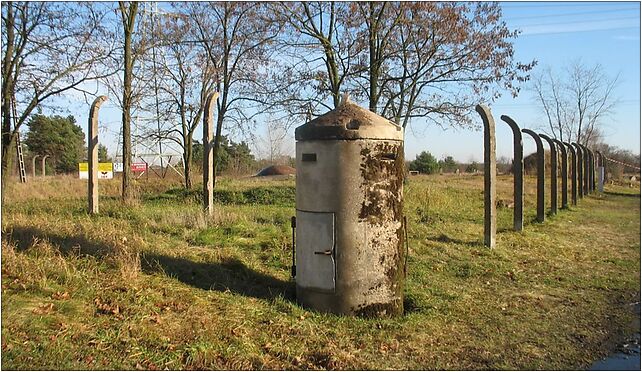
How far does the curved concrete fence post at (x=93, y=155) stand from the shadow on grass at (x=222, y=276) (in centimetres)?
403

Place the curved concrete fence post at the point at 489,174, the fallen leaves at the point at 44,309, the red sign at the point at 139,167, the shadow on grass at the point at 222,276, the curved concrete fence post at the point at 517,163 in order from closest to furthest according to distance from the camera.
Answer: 1. the fallen leaves at the point at 44,309
2. the shadow on grass at the point at 222,276
3. the curved concrete fence post at the point at 489,174
4. the curved concrete fence post at the point at 517,163
5. the red sign at the point at 139,167

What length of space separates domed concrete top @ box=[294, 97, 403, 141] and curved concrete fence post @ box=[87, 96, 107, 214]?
572cm

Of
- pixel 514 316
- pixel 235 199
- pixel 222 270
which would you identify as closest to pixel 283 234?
pixel 222 270

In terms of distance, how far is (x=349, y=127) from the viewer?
540 centimetres

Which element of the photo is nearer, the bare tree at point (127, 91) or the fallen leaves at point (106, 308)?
the fallen leaves at point (106, 308)

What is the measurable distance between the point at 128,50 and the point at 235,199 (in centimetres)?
480

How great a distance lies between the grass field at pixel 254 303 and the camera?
165 inches

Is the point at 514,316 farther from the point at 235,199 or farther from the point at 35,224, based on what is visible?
the point at 235,199

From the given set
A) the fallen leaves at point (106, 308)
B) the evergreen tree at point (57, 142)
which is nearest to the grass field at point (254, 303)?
the fallen leaves at point (106, 308)

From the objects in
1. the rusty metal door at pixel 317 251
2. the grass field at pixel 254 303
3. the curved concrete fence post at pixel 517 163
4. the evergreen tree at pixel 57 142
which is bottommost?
the grass field at pixel 254 303

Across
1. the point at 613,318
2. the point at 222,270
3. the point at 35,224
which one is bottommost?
the point at 613,318

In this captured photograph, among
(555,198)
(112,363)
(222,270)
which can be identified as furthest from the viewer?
(555,198)

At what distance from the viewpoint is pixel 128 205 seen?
35.3ft

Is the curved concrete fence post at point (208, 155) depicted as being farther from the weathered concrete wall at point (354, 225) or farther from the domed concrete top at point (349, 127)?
the weathered concrete wall at point (354, 225)
